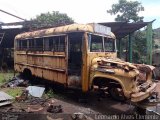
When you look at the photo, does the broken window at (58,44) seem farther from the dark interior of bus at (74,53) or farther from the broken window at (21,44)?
the broken window at (21,44)

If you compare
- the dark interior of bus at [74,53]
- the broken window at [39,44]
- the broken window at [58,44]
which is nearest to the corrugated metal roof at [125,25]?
the broken window at [39,44]

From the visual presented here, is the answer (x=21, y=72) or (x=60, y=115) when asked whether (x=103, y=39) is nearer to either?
(x=60, y=115)

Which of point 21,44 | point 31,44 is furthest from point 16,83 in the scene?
point 21,44

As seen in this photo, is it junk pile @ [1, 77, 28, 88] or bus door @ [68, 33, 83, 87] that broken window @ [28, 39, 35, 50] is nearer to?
junk pile @ [1, 77, 28, 88]

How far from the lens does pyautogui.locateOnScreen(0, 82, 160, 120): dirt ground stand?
645 cm

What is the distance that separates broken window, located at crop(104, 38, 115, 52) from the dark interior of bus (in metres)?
0.94

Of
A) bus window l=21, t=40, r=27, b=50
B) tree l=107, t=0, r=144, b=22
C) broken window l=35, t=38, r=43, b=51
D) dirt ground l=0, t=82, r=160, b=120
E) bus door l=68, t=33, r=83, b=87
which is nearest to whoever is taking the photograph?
dirt ground l=0, t=82, r=160, b=120

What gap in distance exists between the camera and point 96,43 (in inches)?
331

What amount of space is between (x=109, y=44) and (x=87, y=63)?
5.41 feet

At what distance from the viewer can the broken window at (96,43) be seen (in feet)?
26.4

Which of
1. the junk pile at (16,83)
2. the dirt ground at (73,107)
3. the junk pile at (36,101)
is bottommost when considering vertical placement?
the dirt ground at (73,107)

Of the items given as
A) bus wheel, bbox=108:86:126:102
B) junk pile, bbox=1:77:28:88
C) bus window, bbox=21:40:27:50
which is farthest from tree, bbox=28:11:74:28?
bus wheel, bbox=108:86:126:102

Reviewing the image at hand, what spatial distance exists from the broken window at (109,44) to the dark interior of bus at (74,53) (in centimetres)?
94

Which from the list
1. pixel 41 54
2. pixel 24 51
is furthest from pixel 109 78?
pixel 24 51
